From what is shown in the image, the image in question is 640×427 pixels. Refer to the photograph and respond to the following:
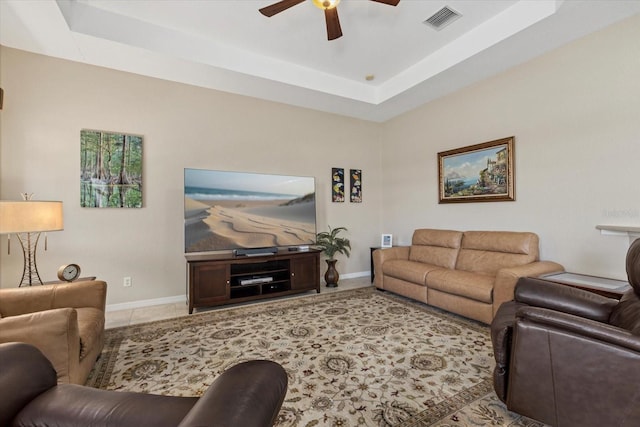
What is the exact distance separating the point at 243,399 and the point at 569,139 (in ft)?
12.3

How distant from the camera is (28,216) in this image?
6.88 feet

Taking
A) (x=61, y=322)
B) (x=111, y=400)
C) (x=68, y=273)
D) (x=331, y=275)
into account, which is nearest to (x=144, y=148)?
(x=68, y=273)

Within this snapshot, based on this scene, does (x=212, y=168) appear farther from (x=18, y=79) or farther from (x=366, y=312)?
(x=366, y=312)

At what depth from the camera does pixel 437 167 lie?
4.36 meters

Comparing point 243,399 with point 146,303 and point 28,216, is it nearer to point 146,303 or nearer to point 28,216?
point 28,216

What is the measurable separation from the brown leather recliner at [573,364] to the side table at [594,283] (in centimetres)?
61

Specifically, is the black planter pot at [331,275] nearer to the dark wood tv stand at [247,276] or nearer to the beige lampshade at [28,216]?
the dark wood tv stand at [247,276]

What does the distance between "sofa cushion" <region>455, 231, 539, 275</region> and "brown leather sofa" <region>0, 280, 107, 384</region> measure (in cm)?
369

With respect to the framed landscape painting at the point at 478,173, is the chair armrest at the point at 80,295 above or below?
below

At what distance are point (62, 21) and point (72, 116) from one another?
1.02 metres

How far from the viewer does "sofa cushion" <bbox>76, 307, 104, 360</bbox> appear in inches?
68.6

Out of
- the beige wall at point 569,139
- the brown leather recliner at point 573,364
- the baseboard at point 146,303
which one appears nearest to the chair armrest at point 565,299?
the brown leather recliner at point 573,364

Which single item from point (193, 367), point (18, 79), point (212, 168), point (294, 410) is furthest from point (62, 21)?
point (294, 410)

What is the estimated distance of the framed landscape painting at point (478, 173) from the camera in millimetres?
3480
